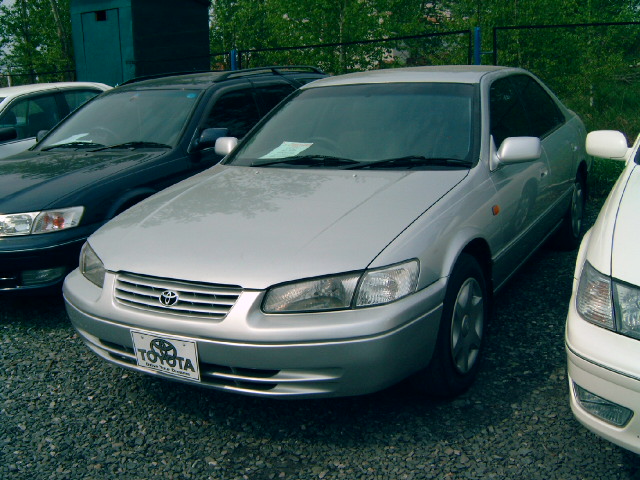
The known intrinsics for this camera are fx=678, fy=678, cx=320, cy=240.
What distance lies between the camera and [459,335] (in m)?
3.10

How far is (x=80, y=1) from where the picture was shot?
1335 cm

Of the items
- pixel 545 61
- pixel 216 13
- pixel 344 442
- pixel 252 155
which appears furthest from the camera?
pixel 216 13

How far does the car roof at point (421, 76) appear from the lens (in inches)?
161

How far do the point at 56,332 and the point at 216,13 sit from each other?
82.9 feet

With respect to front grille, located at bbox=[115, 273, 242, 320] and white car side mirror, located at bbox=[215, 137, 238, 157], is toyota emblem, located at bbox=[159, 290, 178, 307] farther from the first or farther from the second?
white car side mirror, located at bbox=[215, 137, 238, 157]

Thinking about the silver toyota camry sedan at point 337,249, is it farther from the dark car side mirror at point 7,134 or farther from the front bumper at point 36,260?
the dark car side mirror at point 7,134

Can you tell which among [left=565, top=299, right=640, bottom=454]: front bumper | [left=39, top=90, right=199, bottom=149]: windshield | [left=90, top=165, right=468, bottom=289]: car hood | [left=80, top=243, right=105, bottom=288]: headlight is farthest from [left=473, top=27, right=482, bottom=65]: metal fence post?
[left=565, top=299, right=640, bottom=454]: front bumper

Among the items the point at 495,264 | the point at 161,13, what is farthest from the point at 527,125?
the point at 161,13

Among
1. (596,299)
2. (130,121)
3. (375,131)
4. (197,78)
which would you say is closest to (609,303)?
(596,299)

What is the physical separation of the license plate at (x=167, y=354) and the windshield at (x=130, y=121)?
261 centimetres

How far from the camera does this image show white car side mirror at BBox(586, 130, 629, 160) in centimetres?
363

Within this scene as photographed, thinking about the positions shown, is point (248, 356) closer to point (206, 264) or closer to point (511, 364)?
point (206, 264)

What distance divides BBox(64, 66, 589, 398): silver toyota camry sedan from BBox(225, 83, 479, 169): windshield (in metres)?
0.01

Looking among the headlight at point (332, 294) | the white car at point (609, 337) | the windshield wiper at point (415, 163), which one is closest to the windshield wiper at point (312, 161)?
the windshield wiper at point (415, 163)
